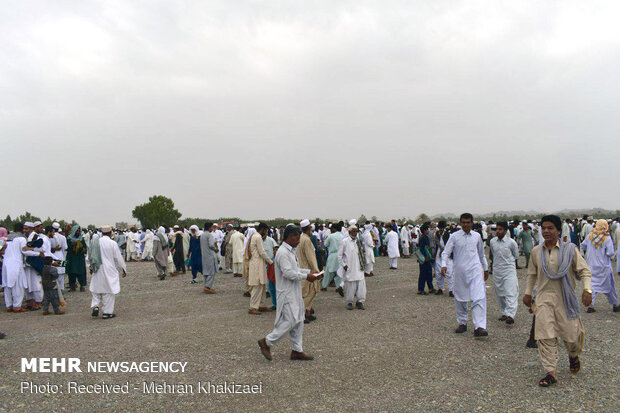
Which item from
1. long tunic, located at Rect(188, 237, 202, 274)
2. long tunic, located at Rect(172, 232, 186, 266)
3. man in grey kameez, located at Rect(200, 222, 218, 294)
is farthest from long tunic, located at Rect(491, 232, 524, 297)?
long tunic, located at Rect(172, 232, 186, 266)

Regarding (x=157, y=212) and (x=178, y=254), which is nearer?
(x=178, y=254)

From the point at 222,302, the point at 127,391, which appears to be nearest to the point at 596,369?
the point at 127,391

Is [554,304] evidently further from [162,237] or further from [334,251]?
[162,237]

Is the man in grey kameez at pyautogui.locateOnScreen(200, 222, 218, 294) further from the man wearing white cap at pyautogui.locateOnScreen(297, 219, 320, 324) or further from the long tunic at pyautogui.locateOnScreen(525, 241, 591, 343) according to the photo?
the long tunic at pyautogui.locateOnScreen(525, 241, 591, 343)

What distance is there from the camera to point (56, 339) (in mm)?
6613

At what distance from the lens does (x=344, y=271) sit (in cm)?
870

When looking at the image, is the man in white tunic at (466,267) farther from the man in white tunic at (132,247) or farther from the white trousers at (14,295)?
the man in white tunic at (132,247)

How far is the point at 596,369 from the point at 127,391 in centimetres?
502

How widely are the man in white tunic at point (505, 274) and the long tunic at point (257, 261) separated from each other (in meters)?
4.08

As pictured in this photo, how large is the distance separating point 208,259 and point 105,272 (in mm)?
2970

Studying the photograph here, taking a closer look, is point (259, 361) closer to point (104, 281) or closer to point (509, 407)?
point (509, 407)

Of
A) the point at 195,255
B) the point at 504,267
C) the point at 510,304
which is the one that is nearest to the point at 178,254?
the point at 195,255

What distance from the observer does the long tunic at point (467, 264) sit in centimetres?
639

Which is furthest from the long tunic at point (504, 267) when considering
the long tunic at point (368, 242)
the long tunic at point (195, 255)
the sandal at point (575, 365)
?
the long tunic at point (195, 255)
